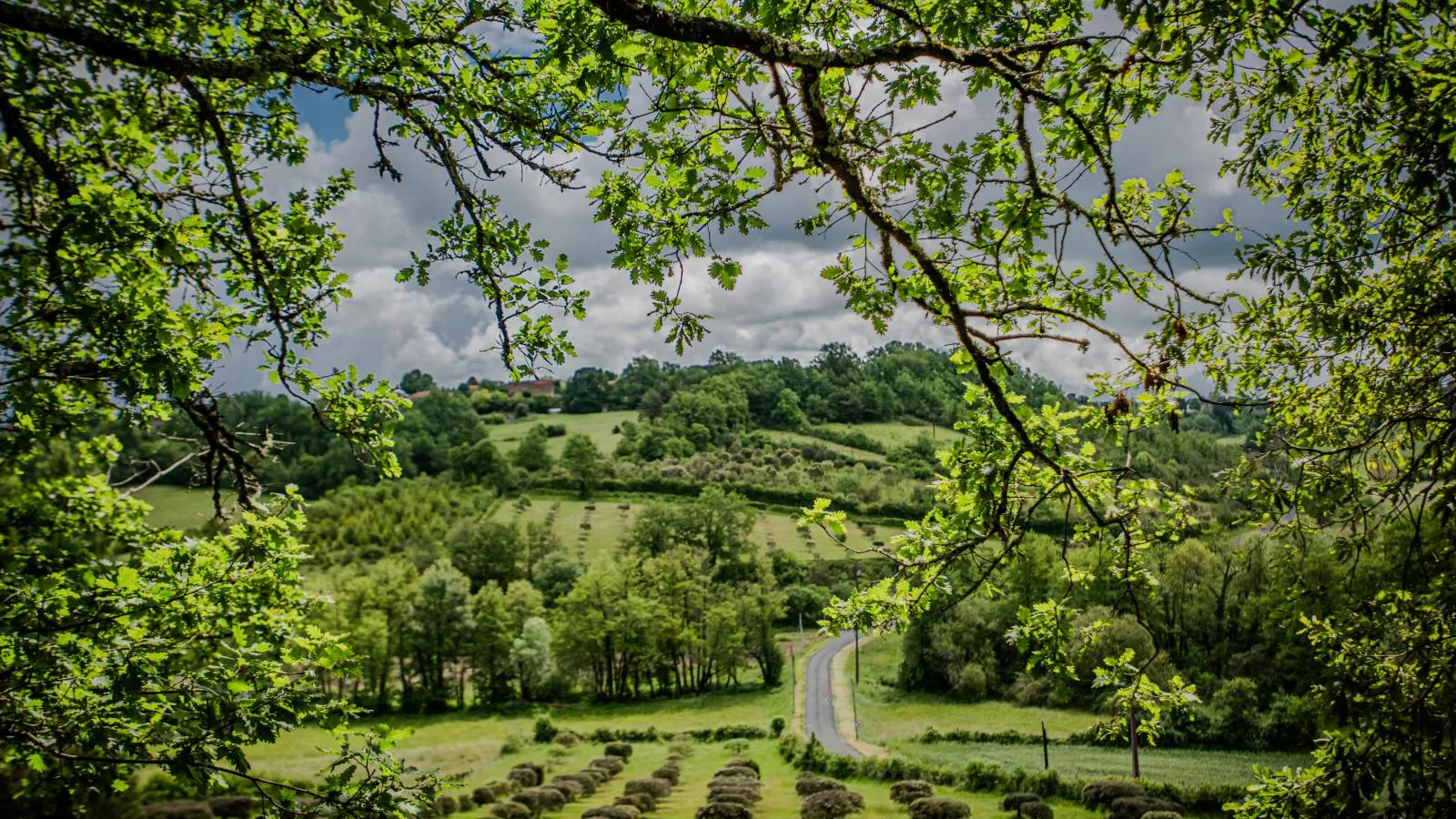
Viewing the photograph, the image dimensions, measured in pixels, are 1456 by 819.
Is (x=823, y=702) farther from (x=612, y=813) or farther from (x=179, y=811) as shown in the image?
(x=179, y=811)

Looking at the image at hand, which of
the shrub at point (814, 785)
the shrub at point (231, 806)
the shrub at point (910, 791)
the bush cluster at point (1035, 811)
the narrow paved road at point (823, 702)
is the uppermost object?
the shrub at point (231, 806)

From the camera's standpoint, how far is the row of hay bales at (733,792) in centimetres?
2780

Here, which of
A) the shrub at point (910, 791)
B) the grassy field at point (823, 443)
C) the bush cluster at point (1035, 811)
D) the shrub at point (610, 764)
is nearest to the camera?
the bush cluster at point (1035, 811)

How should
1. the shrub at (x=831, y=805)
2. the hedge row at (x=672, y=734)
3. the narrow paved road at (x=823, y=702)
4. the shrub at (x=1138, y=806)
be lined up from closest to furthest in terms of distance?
1. the shrub at (x=1138, y=806)
2. the shrub at (x=831, y=805)
3. the narrow paved road at (x=823, y=702)
4. the hedge row at (x=672, y=734)

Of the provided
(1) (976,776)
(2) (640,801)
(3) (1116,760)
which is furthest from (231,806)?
(3) (1116,760)

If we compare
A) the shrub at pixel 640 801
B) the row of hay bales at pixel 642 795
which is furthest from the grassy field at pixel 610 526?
the shrub at pixel 640 801

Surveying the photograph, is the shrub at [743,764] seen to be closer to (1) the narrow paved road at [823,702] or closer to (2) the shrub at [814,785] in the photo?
(2) the shrub at [814,785]

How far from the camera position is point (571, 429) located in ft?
436

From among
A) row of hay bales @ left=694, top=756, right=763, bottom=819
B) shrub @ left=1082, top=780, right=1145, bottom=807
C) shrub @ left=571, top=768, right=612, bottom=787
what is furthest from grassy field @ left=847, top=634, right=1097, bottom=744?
shrub @ left=571, top=768, right=612, bottom=787

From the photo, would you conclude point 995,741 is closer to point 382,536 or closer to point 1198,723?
point 1198,723

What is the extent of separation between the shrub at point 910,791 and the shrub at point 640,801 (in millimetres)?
10012

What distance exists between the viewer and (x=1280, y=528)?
542cm

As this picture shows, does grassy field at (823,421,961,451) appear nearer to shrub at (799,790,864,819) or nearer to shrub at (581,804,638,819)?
shrub at (799,790,864,819)

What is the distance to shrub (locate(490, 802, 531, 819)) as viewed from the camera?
28292mm
